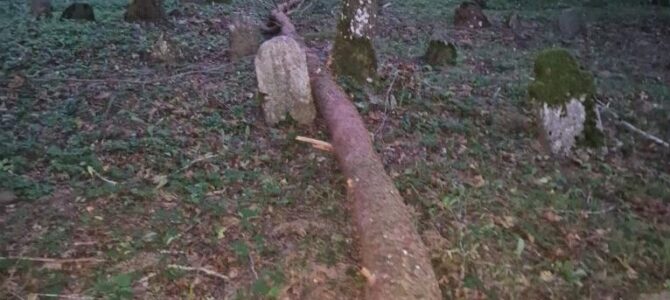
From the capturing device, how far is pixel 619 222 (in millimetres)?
5551

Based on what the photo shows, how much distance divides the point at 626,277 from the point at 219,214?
339cm

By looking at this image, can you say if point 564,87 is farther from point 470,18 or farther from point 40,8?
point 40,8

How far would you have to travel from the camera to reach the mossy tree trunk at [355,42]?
27.7ft

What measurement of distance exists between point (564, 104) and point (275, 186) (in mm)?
3655

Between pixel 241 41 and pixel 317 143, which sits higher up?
pixel 241 41

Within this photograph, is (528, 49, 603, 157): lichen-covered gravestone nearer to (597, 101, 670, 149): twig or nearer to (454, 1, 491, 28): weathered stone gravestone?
(597, 101, 670, 149): twig

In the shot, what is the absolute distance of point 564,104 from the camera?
7074 mm

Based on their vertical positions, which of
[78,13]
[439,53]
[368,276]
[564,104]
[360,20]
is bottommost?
[368,276]

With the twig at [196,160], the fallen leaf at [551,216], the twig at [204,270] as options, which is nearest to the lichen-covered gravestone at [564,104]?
the fallen leaf at [551,216]

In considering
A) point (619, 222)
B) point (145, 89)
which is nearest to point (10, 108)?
point (145, 89)

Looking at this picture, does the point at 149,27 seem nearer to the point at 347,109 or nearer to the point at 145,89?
the point at 145,89

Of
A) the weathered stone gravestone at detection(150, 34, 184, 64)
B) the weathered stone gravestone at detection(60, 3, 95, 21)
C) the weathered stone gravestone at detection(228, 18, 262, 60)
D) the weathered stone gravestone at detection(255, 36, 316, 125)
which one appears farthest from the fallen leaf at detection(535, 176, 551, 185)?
the weathered stone gravestone at detection(60, 3, 95, 21)

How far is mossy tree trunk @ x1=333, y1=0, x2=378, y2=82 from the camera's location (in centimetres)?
845

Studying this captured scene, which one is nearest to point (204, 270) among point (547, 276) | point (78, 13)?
point (547, 276)
